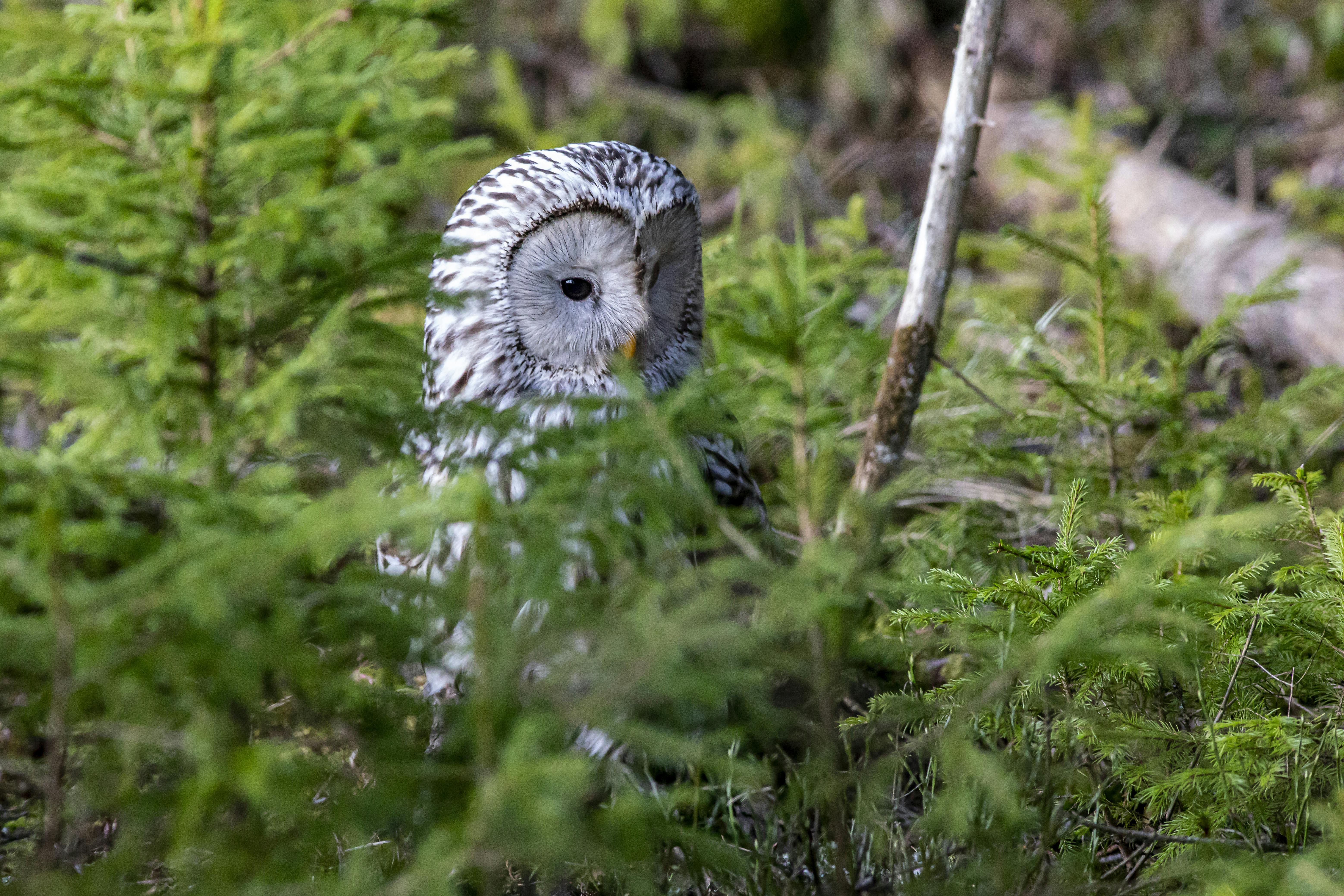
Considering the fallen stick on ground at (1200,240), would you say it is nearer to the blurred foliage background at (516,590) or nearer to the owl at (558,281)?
the blurred foliage background at (516,590)

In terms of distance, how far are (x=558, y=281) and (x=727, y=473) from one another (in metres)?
0.62

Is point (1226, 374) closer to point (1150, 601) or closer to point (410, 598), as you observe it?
point (1150, 601)

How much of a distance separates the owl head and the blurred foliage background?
175 mm

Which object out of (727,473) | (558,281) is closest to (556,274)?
(558,281)

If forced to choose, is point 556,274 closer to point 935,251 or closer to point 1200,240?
point 935,251

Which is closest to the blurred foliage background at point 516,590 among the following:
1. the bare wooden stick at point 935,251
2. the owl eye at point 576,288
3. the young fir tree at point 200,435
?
the young fir tree at point 200,435

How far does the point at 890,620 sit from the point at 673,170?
1.22m

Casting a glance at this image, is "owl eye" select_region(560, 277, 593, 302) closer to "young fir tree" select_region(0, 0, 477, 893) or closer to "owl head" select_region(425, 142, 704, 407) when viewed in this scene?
"owl head" select_region(425, 142, 704, 407)

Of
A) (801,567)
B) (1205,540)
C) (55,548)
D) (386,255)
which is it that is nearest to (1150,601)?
(1205,540)

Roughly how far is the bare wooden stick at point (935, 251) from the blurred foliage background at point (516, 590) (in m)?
0.15

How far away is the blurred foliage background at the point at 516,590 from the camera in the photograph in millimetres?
1190

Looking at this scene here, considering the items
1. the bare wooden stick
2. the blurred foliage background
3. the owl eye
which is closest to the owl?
the owl eye

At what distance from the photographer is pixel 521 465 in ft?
4.75

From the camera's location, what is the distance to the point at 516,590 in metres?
1.31
